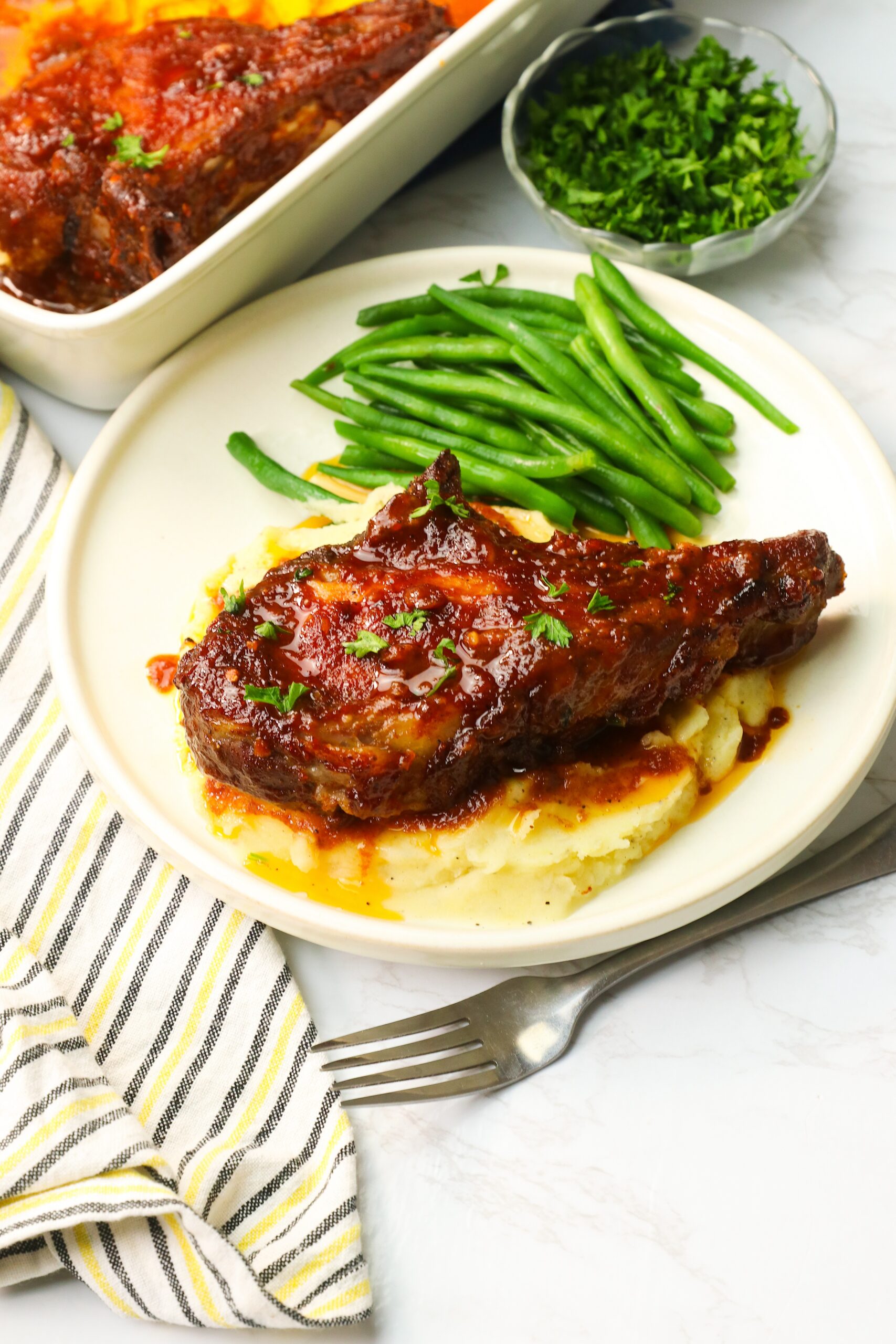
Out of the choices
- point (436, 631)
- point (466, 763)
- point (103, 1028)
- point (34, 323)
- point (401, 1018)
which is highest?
point (34, 323)

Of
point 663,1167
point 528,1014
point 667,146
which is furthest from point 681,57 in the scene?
point 663,1167

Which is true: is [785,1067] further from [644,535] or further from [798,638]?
[644,535]

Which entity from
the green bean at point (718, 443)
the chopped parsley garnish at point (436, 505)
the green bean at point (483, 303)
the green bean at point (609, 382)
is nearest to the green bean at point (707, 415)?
the green bean at point (718, 443)

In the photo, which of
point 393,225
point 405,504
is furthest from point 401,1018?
point 393,225

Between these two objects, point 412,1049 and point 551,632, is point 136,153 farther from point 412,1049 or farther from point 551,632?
point 412,1049

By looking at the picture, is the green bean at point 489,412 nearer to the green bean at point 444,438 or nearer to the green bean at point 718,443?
the green bean at point 444,438

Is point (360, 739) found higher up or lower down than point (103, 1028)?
higher up

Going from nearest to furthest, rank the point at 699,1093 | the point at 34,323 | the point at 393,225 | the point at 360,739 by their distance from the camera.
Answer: the point at 360,739
the point at 699,1093
the point at 34,323
the point at 393,225
